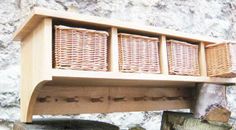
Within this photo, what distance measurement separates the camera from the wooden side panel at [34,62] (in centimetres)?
82

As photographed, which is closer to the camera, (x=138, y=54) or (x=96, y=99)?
(x=138, y=54)

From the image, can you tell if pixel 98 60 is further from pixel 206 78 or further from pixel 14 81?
pixel 14 81

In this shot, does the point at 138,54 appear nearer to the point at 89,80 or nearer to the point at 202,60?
the point at 89,80

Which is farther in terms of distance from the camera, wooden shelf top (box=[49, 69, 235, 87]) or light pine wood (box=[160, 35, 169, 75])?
light pine wood (box=[160, 35, 169, 75])

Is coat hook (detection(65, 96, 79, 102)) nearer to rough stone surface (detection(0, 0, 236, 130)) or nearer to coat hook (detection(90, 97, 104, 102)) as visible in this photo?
coat hook (detection(90, 97, 104, 102))

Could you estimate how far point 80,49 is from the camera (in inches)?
34.5

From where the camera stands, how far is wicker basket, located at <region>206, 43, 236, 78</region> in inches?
41.9

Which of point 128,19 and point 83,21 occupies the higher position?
point 128,19


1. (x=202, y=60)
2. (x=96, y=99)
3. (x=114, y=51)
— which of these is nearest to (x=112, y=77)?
(x=114, y=51)

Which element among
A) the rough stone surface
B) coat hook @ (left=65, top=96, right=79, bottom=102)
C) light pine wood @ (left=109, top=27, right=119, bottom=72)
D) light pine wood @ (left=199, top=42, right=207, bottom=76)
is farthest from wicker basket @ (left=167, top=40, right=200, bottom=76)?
the rough stone surface

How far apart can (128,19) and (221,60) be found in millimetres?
1088

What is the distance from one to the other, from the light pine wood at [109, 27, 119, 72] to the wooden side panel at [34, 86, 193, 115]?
27 cm

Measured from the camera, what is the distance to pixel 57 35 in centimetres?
85

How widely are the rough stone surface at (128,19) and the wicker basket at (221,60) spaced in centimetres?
89
